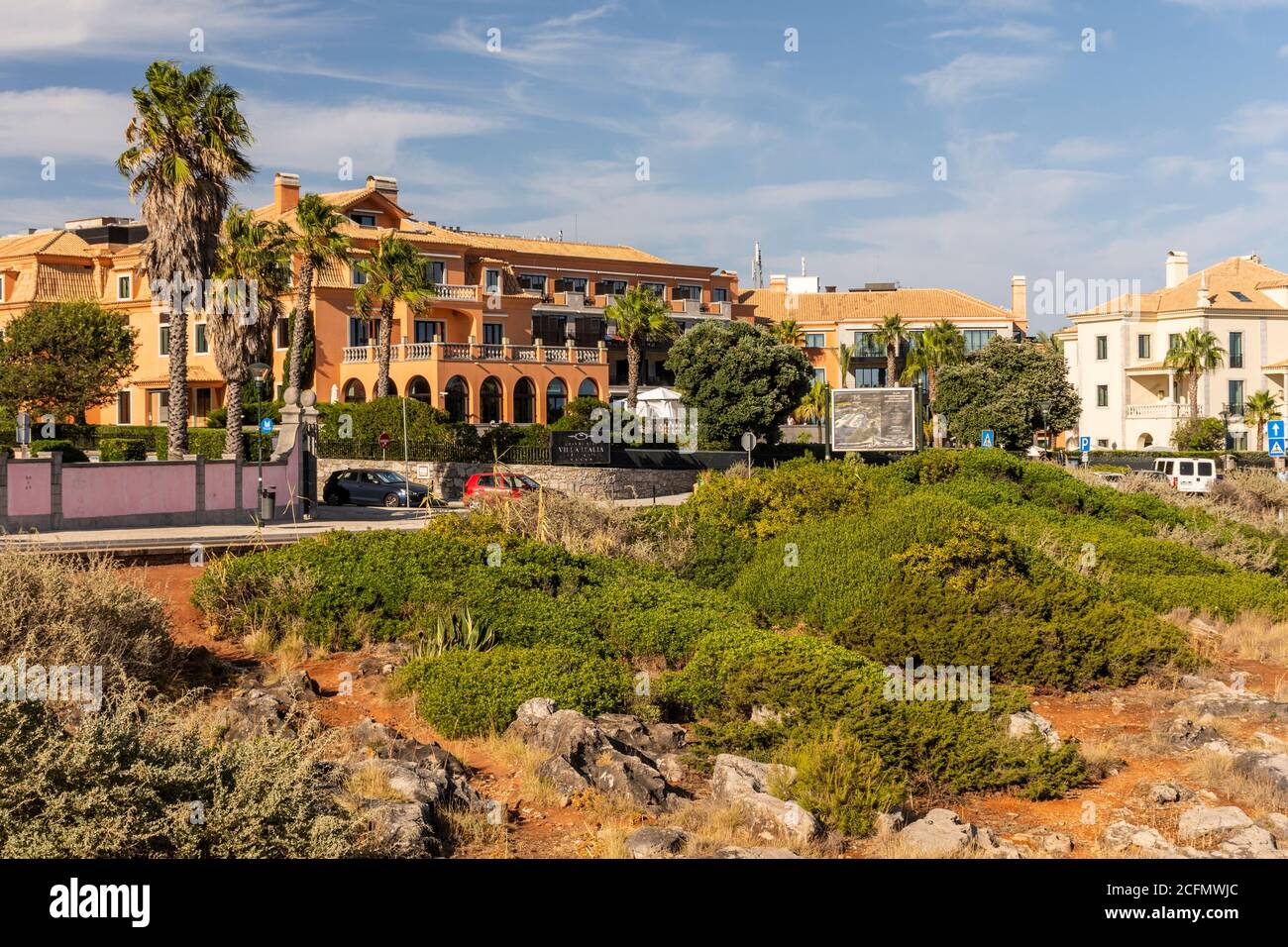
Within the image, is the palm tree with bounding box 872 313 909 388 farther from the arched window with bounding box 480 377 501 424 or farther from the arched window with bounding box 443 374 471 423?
the arched window with bounding box 443 374 471 423

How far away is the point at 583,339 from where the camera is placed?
68.6m

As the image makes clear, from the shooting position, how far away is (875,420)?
33688 mm

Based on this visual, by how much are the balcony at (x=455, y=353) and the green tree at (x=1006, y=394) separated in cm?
1887

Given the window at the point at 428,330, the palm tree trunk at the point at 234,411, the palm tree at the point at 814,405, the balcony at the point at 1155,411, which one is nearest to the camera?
the palm tree trunk at the point at 234,411

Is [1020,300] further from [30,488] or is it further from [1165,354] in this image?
[30,488]

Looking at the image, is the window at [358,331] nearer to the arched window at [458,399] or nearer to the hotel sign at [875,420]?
the arched window at [458,399]

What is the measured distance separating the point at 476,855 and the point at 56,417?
5222cm

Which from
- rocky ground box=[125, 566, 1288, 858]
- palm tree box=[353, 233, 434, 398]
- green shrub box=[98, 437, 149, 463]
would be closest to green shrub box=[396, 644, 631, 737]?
rocky ground box=[125, 566, 1288, 858]

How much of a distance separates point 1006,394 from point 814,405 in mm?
18373

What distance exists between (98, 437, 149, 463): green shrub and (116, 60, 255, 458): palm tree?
492 inches

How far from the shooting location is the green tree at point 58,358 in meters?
53.0

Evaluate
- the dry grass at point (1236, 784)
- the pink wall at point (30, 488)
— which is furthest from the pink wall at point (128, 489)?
the dry grass at point (1236, 784)

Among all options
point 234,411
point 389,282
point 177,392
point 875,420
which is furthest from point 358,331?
point 875,420

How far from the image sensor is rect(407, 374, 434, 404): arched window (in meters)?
54.8
